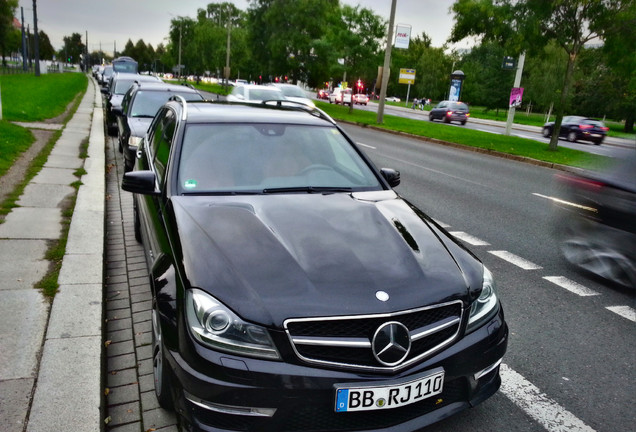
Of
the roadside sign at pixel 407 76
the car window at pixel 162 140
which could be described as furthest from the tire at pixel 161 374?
the roadside sign at pixel 407 76

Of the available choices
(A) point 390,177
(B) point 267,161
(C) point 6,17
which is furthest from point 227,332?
(C) point 6,17

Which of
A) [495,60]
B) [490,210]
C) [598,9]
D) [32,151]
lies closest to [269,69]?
[495,60]

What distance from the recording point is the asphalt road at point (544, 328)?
320 centimetres

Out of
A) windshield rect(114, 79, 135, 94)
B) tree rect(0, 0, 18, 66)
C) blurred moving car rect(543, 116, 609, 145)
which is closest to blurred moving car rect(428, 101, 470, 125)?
blurred moving car rect(543, 116, 609, 145)

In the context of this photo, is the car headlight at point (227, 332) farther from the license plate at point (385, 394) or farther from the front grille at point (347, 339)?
the license plate at point (385, 394)

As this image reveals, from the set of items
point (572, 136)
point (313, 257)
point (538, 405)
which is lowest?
point (572, 136)

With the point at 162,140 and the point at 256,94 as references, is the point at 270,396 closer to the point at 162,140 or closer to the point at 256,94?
the point at 162,140

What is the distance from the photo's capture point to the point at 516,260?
6.24 metres

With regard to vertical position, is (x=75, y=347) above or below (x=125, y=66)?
below

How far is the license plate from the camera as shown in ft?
7.80

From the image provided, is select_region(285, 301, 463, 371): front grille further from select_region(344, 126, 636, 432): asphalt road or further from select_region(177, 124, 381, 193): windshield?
select_region(177, 124, 381, 193): windshield

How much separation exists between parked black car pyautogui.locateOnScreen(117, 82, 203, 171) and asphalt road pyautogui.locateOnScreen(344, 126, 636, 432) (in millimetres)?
4783

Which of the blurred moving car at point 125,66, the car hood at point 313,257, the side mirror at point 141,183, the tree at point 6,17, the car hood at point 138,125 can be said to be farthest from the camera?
the tree at point 6,17

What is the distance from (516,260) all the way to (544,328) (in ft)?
→ 6.25
